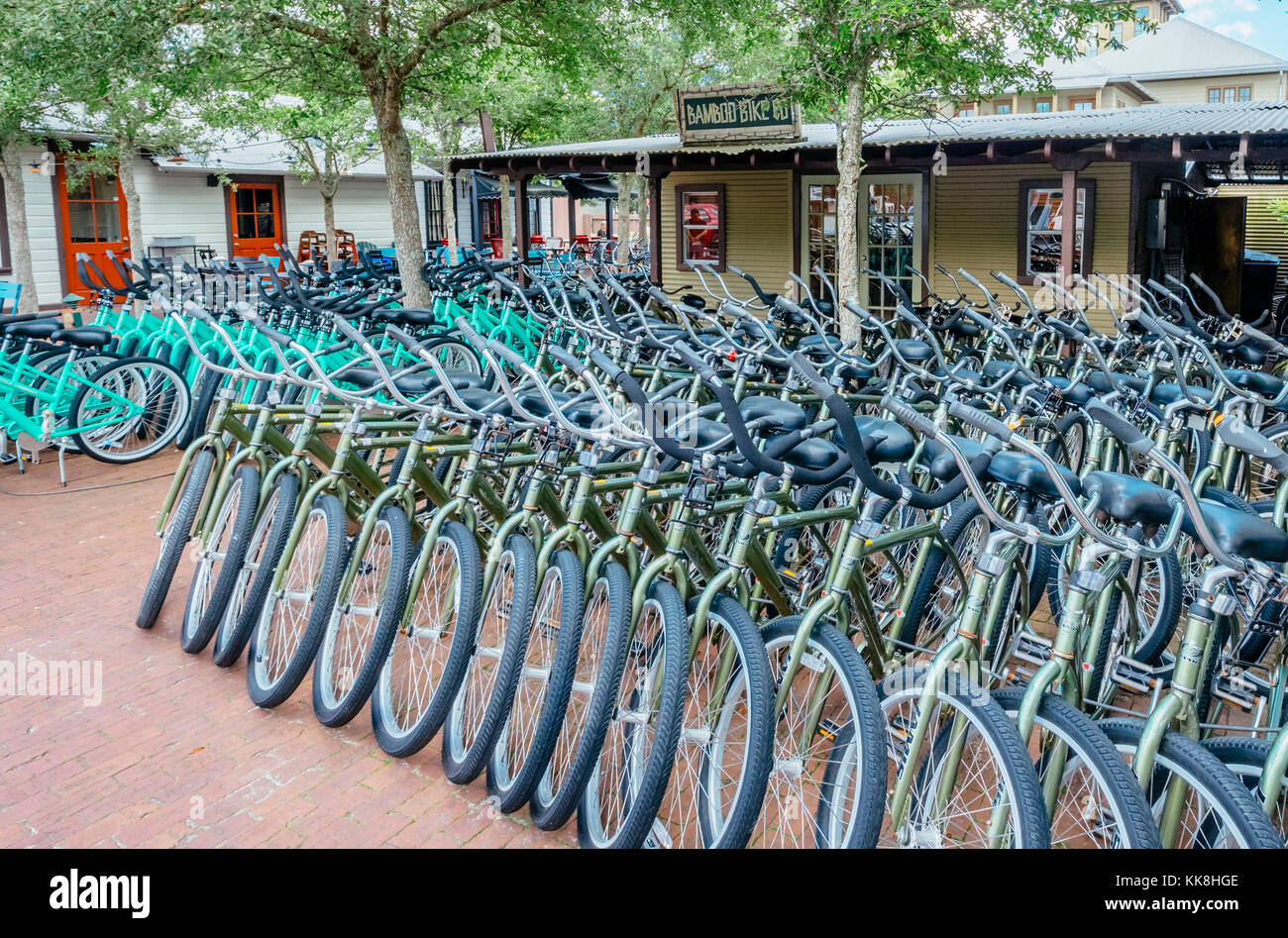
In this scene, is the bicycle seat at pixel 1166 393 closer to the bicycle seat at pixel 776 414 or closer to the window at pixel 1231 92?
the bicycle seat at pixel 776 414

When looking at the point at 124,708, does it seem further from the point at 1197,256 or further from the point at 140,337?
the point at 1197,256

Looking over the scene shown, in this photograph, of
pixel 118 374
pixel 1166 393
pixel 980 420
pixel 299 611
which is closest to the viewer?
pixel 980 420

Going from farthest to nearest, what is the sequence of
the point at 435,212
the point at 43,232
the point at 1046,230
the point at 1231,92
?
the point at 1231,92 → the point at 435,212 → the point at 43,232 → the point at 1046,230

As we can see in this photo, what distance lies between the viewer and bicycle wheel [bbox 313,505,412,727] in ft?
10.8

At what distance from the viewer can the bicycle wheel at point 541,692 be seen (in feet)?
9.43

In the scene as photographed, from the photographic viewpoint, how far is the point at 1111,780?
200 cm

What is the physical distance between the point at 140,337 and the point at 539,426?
549cm

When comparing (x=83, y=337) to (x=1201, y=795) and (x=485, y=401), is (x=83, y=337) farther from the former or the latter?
(x=1201, y=795)

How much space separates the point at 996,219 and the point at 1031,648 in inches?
408

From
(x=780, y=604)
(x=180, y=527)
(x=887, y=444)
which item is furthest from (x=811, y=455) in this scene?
(x=180, y=527)

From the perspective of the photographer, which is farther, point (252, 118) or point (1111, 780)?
point (252, 118)

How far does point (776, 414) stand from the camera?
3.57 metres
